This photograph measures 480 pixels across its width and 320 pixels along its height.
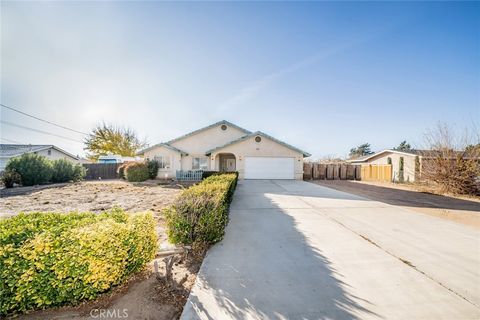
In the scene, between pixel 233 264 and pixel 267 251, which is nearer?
pixel 233 264

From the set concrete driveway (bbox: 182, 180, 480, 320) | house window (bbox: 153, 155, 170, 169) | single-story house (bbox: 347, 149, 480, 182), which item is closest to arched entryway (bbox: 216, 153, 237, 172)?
house window (bbox: 153, 155, 170, 169)

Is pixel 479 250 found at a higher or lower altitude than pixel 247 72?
lower

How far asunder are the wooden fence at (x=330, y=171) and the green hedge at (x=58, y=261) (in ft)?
70.9

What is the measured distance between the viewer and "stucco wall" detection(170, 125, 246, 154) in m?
22.5

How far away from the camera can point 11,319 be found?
2318mm

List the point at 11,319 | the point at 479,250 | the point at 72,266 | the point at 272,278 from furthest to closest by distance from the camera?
the point at 479,250, the point at 272,278, the point at 72,266, the point at 11,319

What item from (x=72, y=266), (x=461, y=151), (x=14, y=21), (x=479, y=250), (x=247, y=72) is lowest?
(x=479, y=250)

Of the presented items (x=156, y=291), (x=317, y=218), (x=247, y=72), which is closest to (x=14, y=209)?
(x=156, y=291)

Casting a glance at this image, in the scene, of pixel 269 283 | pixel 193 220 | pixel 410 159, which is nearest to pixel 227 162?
pixel 193 220

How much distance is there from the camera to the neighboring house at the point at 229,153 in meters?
20.2

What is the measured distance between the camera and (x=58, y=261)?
243cm

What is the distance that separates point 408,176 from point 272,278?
24.9 m

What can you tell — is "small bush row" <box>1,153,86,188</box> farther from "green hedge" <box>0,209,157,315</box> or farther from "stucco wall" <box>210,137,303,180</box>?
"green hedge" <box>0,209,157,315</box>

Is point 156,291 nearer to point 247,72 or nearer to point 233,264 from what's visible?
point 233,264
